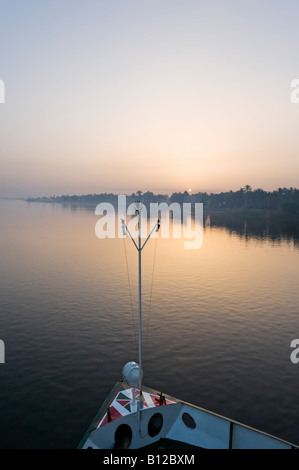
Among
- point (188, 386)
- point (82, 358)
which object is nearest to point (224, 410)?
point (188, 386)

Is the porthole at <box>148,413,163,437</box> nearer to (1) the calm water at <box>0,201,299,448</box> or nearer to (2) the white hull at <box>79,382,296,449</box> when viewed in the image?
(2) the white hull at <box>79,382,296,449</box>

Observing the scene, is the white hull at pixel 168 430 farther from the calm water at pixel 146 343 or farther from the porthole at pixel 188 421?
the calm water at pixel 146 343

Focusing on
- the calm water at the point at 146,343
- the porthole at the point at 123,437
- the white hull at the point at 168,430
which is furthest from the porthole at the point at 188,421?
the calm water at the point at 146,343

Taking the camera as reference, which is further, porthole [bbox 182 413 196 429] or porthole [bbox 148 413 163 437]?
porthole [bbox 182 413 196 429]

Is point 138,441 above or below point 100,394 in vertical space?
above

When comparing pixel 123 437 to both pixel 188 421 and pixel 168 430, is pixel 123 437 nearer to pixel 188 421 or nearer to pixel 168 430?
pixel 168 430

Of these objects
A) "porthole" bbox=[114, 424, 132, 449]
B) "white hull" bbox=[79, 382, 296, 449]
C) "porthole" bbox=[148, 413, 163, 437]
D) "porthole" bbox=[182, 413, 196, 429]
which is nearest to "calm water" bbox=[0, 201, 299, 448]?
"white hull" bbox=[79, 382, 296, 449]
